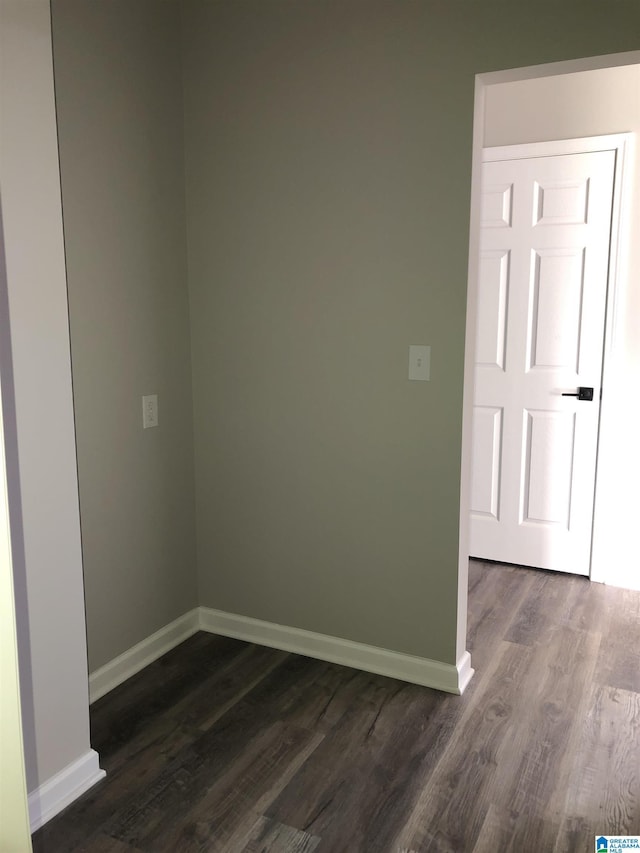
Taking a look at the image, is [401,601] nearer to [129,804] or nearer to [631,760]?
[631,760]

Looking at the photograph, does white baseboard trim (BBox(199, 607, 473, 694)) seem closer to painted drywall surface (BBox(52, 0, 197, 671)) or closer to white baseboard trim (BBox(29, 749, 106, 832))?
painted drywall surface (BBox(52, 0, 197, 671))

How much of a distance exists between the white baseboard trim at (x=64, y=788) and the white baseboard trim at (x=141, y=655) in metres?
0.45

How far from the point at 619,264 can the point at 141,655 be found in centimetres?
271

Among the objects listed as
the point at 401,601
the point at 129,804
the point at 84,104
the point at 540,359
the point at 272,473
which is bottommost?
the point at 129,804

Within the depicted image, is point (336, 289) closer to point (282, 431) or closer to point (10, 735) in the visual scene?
point (282, 431)

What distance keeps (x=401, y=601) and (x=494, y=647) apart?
1.81 feet

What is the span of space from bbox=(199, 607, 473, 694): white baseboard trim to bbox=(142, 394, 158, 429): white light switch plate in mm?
891

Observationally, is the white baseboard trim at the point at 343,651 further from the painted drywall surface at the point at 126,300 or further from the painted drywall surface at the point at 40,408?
the painted drywall surface at the point at 40,408

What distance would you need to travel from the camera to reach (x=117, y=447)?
8.50 feet

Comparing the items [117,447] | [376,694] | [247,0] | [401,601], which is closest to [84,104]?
[247,0]

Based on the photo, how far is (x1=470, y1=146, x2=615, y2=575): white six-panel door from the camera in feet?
11.3

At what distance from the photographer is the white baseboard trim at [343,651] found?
2.61 meters

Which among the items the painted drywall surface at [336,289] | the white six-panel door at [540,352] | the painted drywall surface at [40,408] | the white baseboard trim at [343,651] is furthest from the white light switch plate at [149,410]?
the white six-panel door at [540,352]

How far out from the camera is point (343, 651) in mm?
2785
